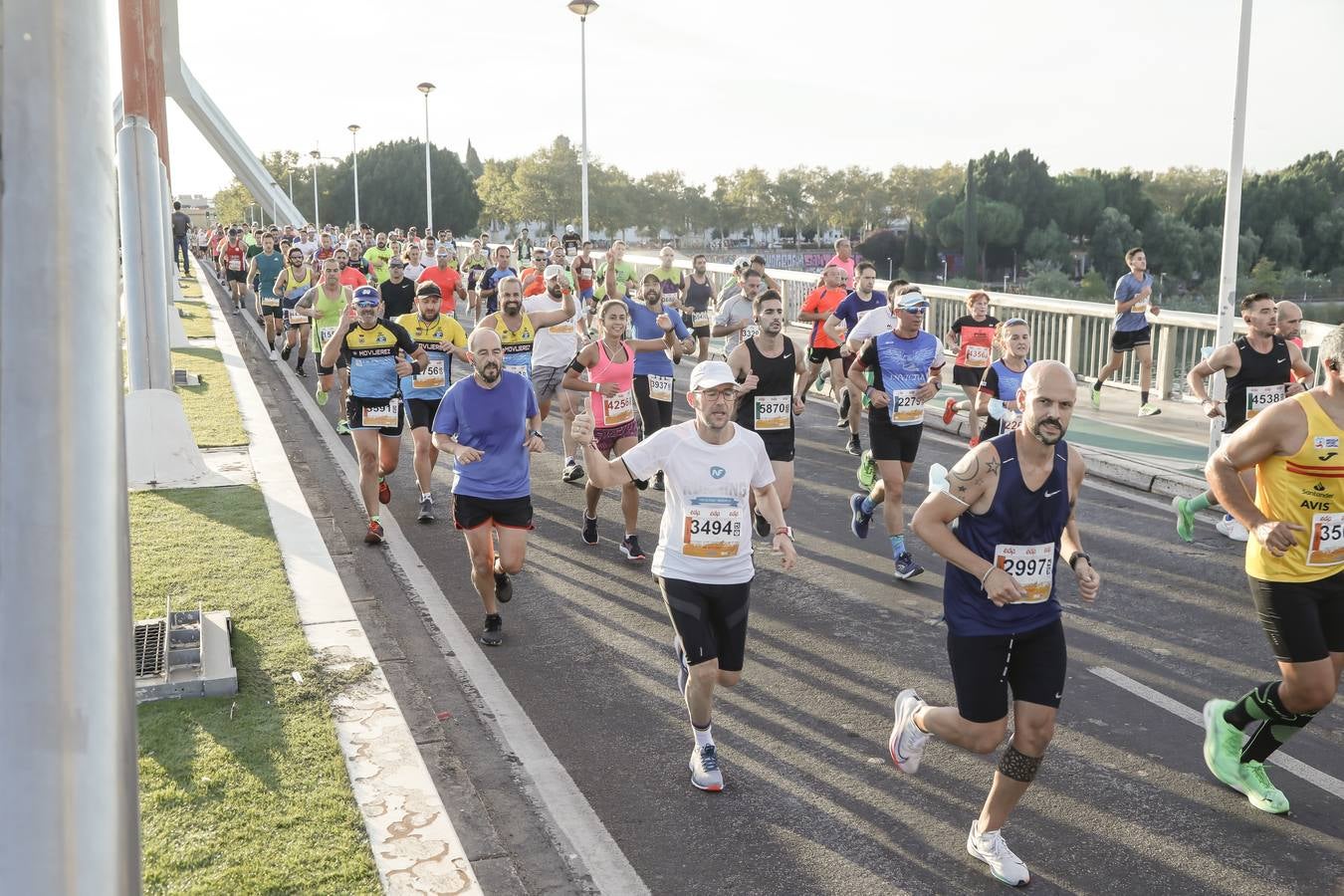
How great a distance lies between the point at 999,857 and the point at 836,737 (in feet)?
5.06

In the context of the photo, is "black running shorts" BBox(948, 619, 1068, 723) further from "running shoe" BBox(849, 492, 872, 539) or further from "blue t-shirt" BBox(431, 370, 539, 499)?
"running shoe" BBox(849, 492, 872, 539)

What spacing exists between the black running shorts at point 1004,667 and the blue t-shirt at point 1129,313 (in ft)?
41.9

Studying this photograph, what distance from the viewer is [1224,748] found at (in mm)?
5883

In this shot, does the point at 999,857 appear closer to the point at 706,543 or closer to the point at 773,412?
the point at 706,543

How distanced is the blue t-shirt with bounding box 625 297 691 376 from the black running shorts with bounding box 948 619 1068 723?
646 centimetres

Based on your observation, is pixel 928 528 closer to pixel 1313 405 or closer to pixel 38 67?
pixel 1313 405

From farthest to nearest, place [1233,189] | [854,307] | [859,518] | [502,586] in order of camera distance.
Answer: [854,307] → [1233,189] → [859,518] → [502,586]

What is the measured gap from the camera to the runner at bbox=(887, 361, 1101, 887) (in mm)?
4957

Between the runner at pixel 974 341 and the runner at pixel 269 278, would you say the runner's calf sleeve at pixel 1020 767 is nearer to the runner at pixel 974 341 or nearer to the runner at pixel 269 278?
the runner at pixel 974 341

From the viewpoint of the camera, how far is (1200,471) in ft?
41.3

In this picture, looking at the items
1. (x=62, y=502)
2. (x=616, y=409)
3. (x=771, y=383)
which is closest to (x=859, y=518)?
(x=771, y=383)

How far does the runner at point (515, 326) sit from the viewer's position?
12.1 meters

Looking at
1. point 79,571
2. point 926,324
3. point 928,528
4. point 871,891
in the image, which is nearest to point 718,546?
point 928,528

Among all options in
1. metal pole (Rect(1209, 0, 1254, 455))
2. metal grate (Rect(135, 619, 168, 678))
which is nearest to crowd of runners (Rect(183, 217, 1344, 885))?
metal grate (Rect(135, 619, 168, 678))
